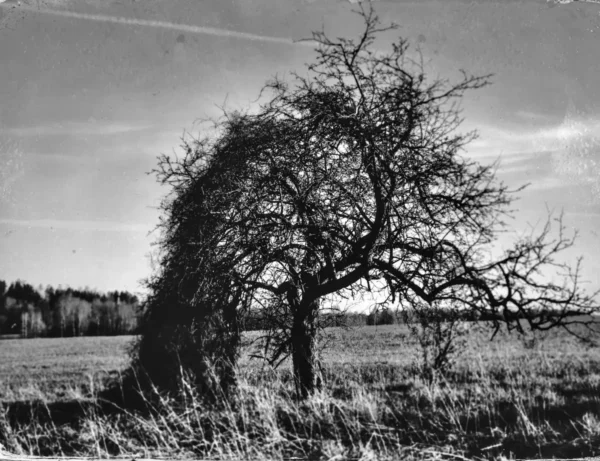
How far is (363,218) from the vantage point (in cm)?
220

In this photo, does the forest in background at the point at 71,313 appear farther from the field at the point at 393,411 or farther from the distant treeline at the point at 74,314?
the field at the point at 393,411

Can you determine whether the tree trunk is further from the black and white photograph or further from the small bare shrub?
the small bare shrub

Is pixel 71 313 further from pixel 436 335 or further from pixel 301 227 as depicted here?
pixel 436 335

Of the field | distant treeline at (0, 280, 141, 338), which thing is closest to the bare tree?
the field

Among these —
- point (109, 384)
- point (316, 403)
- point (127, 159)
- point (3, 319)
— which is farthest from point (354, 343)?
point (3, 319)

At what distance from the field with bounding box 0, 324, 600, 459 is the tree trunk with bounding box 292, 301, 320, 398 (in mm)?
55

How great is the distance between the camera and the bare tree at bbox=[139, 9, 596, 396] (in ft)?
7.15

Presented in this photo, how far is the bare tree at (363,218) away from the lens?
7.15 feet

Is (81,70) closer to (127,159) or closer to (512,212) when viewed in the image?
(127,159)

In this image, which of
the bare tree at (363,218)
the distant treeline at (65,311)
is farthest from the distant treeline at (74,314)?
the bare tree at (363,218)

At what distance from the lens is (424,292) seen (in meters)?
2.21

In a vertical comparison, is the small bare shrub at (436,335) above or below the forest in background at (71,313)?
below

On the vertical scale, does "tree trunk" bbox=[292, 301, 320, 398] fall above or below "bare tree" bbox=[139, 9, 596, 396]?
below

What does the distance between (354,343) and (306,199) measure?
76cm
